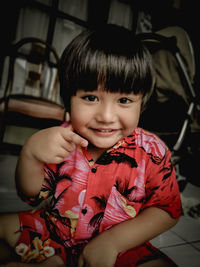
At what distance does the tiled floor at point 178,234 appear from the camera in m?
0.76

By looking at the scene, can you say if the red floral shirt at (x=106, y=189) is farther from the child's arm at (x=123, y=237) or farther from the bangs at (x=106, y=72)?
the bangs at (x=106, y=72)

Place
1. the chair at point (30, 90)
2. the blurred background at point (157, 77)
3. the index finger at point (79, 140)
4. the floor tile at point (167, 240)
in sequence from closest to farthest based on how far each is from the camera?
the index finger at point (79, 140) < the floor tile at point (167, 240) < the blurred background at point (157, 77) < the chair at point (30, 90)

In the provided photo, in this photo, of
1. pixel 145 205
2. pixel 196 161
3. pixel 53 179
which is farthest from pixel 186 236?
pixel 196 161

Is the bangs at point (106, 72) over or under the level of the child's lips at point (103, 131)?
over

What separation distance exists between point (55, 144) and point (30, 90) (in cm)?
184

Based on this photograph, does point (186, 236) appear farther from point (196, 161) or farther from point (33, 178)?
point (196, 161)

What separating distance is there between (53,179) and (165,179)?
0.36 m

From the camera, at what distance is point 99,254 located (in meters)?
0.46

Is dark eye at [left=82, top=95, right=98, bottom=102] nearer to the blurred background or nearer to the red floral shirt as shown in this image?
the red floral shirt

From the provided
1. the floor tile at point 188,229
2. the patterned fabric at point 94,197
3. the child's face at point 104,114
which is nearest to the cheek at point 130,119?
the child's face at point 104,114

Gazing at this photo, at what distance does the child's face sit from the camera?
51 centimetres

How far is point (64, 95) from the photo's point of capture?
62cm

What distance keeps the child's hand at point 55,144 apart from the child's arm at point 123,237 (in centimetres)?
23

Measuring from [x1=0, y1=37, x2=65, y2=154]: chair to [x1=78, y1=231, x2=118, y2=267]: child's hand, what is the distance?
3.57 feet
